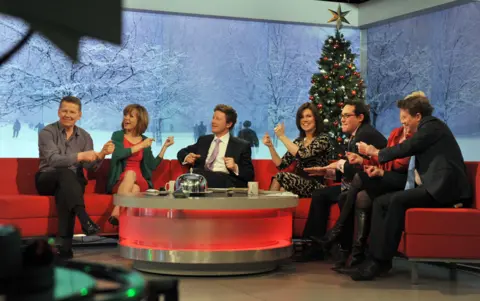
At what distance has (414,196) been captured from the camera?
4.32 metres

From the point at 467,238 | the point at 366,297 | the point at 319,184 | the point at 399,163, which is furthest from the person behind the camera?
the point at 319,184

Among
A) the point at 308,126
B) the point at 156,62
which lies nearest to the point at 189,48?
the point at 156,62

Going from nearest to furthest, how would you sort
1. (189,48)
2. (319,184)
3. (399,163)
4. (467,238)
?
1. (467,238)
2. (399,163)
3. (319,184)
4. (189,48)

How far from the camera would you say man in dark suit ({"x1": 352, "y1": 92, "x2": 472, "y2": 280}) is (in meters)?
4.29

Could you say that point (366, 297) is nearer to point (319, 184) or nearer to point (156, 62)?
point (319, 184)

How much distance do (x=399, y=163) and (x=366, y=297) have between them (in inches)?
49.9

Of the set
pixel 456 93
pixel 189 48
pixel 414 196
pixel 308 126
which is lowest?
pixel 414 196

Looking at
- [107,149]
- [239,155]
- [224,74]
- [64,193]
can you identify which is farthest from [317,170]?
[224,74]

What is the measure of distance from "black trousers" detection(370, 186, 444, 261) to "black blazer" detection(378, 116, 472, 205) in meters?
0.08

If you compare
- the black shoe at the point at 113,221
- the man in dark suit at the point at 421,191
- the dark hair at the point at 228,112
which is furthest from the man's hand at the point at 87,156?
the man in dark suit at the point at 421,191

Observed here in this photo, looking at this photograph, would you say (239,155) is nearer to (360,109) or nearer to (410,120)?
(360,109)

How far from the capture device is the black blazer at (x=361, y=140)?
4.88 metres

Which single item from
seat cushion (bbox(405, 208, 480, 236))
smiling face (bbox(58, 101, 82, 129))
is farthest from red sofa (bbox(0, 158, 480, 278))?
smiling face (bbox(58, 101, 82, 129))

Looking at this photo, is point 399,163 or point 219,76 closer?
point 399,163
